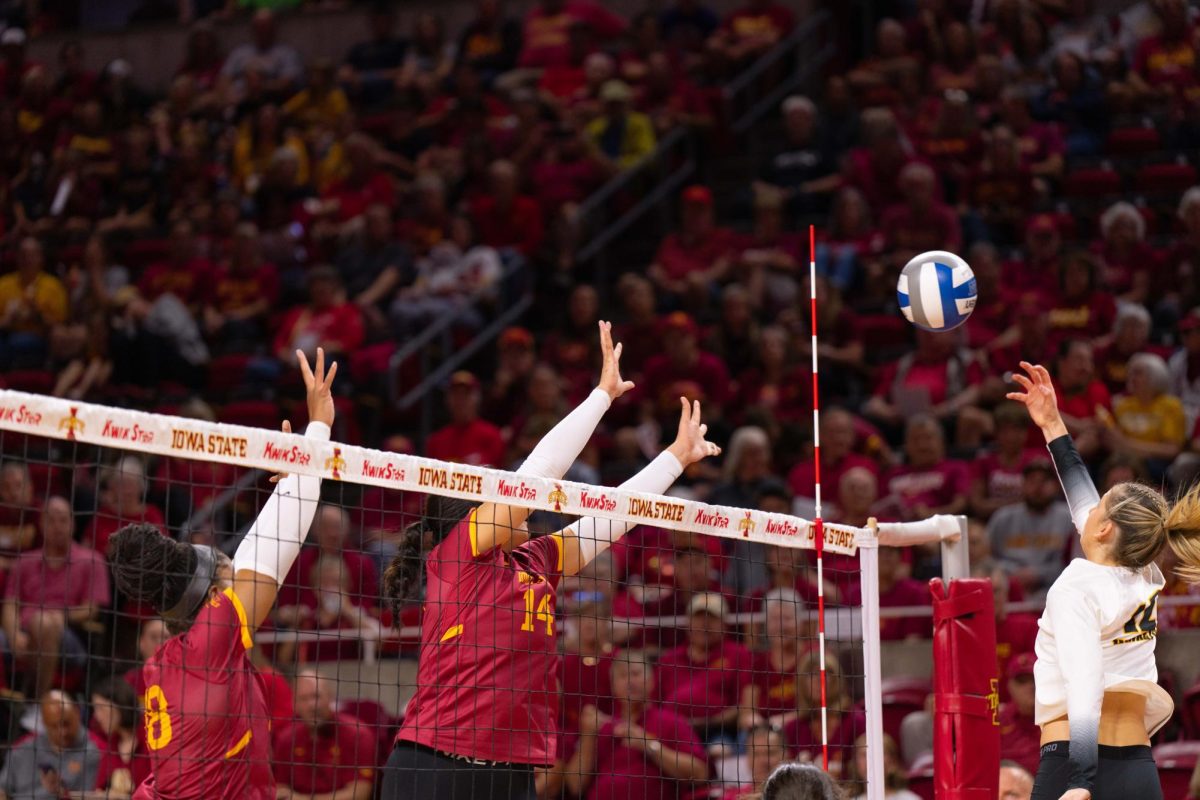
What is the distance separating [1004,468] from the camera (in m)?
11.5

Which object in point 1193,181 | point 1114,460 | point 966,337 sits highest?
point 1193,181

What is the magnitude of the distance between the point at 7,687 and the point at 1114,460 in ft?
23.1

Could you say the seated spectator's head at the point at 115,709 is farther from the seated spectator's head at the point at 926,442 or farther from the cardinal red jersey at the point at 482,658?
the seated spectator's head at the point at 926,442

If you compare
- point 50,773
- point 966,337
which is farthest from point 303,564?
point 966,337

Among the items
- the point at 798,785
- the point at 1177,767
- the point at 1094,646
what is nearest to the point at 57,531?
the point at 1177,767

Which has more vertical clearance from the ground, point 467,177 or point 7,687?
point 467,177

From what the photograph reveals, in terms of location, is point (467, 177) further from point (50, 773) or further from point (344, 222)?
point (50, 773)

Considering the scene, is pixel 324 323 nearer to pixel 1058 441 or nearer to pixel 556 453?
pixel 556 453

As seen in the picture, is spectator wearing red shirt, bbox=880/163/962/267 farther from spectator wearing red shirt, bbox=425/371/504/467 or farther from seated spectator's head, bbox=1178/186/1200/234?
spectator wearing red shirt, bbox=425/371/504/467

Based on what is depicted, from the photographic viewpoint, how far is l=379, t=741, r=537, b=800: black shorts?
540cm

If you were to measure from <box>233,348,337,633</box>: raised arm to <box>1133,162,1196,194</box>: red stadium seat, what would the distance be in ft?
33.2

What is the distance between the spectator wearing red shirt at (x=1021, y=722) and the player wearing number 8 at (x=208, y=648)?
4614 millimetres

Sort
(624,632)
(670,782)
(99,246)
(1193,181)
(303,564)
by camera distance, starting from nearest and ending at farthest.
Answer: (670,782) < (624,632) < (303,564) < (1193,181) < (99,246)

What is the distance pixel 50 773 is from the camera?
9.21 meters
